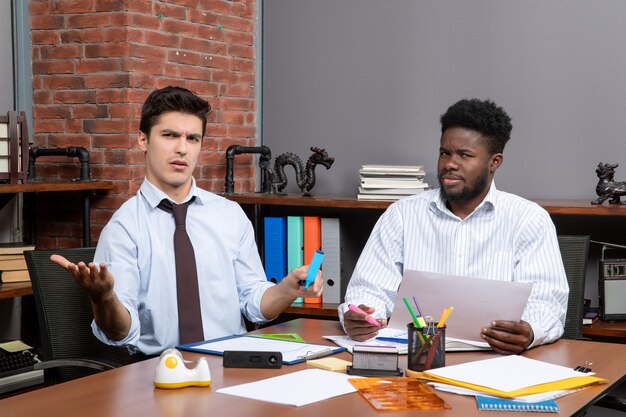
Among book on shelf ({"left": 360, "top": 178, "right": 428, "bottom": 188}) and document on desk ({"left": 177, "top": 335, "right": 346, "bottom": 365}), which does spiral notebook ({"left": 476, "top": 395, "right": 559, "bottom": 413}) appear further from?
book on shelf ({"left": 360, "top": 178, "right": 428, "bottom": 188})

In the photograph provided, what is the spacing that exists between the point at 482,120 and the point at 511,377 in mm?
1157

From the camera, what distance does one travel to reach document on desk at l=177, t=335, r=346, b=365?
6.88 feet

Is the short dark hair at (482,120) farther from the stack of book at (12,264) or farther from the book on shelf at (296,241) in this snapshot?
the stack of book at (12,264)

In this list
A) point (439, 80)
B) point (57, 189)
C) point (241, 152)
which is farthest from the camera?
point (241, 152)

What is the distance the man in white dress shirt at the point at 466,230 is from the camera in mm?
2713

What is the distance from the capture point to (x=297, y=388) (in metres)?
1.82

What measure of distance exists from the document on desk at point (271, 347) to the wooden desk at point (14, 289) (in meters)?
1.28

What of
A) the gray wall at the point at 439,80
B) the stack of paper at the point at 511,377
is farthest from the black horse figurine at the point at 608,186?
the stack of paper at the point at 511,377

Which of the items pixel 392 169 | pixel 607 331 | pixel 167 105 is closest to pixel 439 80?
pixel 392 169

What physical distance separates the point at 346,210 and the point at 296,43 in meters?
0.87

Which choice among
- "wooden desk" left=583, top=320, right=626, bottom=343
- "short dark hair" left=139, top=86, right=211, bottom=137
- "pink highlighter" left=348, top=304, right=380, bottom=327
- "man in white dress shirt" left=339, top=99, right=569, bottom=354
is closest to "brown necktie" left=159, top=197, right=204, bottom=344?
"short dark hair" left=139, top=86, right=211, bottom=137

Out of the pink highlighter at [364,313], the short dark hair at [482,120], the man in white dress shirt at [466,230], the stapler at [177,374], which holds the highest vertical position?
the short dark hair at [482,120]

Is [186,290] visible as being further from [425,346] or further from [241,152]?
[241,152]

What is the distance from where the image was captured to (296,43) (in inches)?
169
